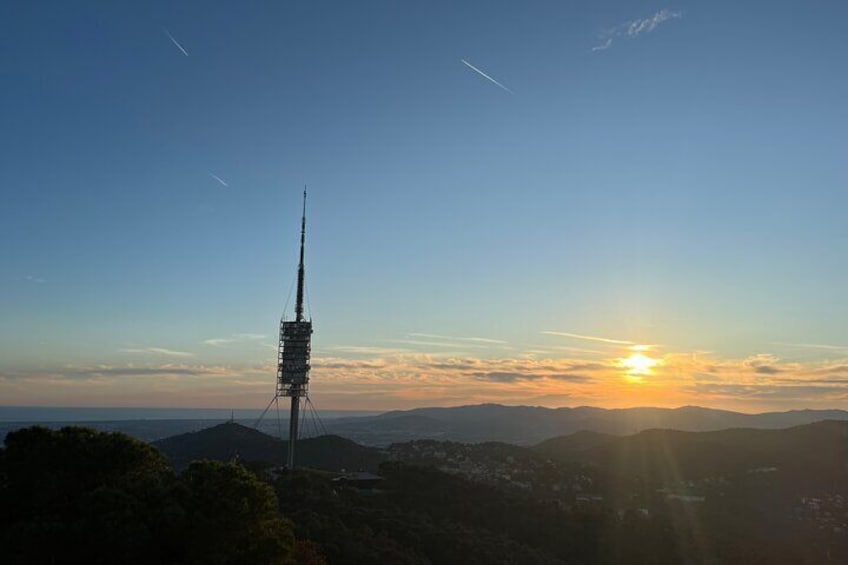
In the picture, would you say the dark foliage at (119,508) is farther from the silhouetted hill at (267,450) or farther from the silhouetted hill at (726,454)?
the silhouetted hill at (726,454)

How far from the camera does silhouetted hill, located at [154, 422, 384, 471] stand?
379 ft

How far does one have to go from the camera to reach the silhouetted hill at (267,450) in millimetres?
115562

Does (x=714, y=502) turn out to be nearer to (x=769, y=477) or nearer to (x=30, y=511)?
(x=769, y=477)

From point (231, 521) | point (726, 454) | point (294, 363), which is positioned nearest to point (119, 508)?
point (231, 521)

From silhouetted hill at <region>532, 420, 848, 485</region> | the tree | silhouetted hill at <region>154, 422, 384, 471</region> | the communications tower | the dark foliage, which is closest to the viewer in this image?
the dark foliage

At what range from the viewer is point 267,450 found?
4788 inches

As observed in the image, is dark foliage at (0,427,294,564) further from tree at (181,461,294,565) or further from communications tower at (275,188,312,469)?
communications tower at (275,188,312,469)

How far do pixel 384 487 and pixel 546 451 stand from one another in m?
87.4

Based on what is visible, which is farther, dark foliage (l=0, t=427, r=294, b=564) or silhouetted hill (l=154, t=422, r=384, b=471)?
silhouetted hill (l=154, t=422, r=384, b=471)

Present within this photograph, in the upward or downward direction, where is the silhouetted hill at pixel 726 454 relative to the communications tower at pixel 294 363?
downward

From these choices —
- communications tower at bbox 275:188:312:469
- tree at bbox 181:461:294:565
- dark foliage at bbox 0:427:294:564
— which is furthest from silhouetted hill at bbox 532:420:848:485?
dark foliage at bbox 0:427:294:564

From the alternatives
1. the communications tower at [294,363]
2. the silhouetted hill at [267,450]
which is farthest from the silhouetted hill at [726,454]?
the communications tower at [294,363]

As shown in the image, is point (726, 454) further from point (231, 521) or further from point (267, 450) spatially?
point (231, 521)

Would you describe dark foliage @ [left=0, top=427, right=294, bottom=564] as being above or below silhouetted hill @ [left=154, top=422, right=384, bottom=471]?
above
